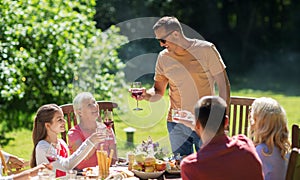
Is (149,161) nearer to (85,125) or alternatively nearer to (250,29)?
(85,125)

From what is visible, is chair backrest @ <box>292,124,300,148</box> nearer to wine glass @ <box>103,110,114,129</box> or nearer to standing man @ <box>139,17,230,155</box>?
standing man @ <box>139,17,230,155</box>

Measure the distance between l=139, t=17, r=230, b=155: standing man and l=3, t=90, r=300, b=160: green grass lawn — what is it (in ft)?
5.08

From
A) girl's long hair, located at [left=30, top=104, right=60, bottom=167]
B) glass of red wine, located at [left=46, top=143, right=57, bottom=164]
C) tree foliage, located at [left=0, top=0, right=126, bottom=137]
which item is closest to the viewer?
glass of red wine, located at [left=46, top=143, right=57, bottom=164]

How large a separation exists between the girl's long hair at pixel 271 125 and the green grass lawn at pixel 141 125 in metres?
2.76

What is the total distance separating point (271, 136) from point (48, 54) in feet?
15.8

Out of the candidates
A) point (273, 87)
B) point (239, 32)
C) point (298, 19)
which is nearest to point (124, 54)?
point (273, 87)

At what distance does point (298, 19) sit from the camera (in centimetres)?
1433

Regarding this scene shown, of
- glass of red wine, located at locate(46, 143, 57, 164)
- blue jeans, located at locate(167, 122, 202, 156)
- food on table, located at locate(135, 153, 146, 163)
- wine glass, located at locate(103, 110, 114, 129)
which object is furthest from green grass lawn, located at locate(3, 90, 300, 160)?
glass of red wine, located at locate(46, 143, 57, 164)

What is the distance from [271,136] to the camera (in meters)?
3.29

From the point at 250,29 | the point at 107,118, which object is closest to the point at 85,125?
the point at 107,118

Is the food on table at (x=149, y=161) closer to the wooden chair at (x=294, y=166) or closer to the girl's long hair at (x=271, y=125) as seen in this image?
the girl's long hair at (x=271, y=125)

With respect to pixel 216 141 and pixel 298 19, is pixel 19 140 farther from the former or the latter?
pixel 298 19

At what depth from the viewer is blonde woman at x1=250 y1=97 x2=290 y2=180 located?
10.8ft

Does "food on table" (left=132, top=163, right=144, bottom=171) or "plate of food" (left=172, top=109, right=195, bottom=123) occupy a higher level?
"plate of food" (left=172, top=109, right=195, bottom=123)
